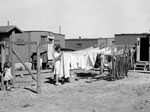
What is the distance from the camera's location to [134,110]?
21.7ft

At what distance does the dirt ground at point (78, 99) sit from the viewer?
22.7ft

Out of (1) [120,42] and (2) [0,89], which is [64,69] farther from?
(1) [120,42]

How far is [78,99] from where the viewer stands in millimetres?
8164

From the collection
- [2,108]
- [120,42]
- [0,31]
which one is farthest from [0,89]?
[120,42]

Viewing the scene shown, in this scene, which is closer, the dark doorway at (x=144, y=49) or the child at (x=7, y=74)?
the child at (x=7, y=74)

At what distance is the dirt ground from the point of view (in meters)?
6.91

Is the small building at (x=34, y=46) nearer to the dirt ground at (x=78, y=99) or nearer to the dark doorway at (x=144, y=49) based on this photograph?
the dark doorway at (x=144, y=49)

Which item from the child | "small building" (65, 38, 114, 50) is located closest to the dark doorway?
"small building" (65, 38, 114, 50)

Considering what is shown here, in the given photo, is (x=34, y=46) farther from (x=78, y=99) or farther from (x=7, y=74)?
(x=78, y=99)

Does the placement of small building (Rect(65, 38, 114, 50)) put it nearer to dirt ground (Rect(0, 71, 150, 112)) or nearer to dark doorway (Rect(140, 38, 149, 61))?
dark doorway (Rect(140, 38, 149, 61))

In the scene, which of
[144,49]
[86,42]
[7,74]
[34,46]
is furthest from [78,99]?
[86,42]

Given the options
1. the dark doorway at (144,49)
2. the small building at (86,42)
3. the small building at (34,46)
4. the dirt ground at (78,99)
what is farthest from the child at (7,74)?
the small building at (86,42)

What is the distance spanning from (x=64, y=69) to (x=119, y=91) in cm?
280

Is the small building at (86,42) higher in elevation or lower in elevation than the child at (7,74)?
higher
